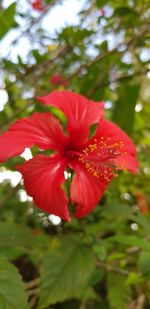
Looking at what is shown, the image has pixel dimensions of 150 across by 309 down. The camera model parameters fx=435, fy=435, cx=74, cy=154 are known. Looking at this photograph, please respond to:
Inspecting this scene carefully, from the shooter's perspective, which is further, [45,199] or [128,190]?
[128,190]

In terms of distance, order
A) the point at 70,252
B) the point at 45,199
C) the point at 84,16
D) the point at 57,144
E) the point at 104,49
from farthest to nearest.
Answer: the point at 84,16 → the point at 104,49 → the point at 70,252 → the point at 57,144 → the point at 45,199

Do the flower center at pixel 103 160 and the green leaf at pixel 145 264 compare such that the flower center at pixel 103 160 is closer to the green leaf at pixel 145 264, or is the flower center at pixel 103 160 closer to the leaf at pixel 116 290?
the green leaf at pixel 145 264

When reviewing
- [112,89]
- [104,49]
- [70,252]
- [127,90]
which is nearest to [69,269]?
[70,252]

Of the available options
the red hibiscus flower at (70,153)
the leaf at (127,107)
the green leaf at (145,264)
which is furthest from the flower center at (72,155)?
the leaf at (127,107)

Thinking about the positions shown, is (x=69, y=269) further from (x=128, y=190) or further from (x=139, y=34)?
(x=139, y=34)

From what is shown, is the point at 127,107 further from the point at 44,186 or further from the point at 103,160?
the point at 44,186

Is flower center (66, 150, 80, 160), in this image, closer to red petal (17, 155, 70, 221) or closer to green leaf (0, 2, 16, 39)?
red petal (17, 155, 70, 221)
